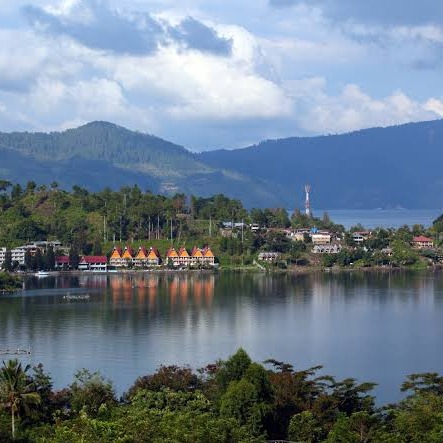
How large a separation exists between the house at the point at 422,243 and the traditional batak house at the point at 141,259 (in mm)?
13936

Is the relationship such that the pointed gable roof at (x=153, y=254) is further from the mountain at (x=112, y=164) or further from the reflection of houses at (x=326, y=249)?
the mountain at (x=112, y=164)

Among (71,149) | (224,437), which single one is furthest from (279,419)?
(71,149)

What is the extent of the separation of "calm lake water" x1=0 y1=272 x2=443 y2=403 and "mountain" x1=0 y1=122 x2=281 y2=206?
345 ft

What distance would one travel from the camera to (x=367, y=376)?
20.8 m

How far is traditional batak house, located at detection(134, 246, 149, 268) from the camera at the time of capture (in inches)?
1887

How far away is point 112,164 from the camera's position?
160m

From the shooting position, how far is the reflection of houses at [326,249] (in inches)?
2013

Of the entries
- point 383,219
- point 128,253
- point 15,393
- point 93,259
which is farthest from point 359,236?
point 383,219

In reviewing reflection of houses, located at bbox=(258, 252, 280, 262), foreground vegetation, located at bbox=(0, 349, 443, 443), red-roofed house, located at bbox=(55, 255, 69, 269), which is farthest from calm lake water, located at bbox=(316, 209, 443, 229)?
foreground vegetation, located at bbox=(0, 349, 443, 443)

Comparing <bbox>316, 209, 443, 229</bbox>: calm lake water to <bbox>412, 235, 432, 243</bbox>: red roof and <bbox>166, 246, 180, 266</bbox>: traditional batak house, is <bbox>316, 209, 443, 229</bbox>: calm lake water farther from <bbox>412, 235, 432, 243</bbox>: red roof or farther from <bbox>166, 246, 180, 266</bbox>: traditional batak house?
<bbox>166, 246, 180, 266</bbox>: traditional batak house

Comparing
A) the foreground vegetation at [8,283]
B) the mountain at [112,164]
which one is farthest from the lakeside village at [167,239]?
the mountain at [112,164]

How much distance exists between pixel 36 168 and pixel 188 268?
104 metres

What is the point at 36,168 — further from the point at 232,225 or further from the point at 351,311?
the point at 351,311

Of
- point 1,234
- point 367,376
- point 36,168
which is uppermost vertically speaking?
point 36,168
